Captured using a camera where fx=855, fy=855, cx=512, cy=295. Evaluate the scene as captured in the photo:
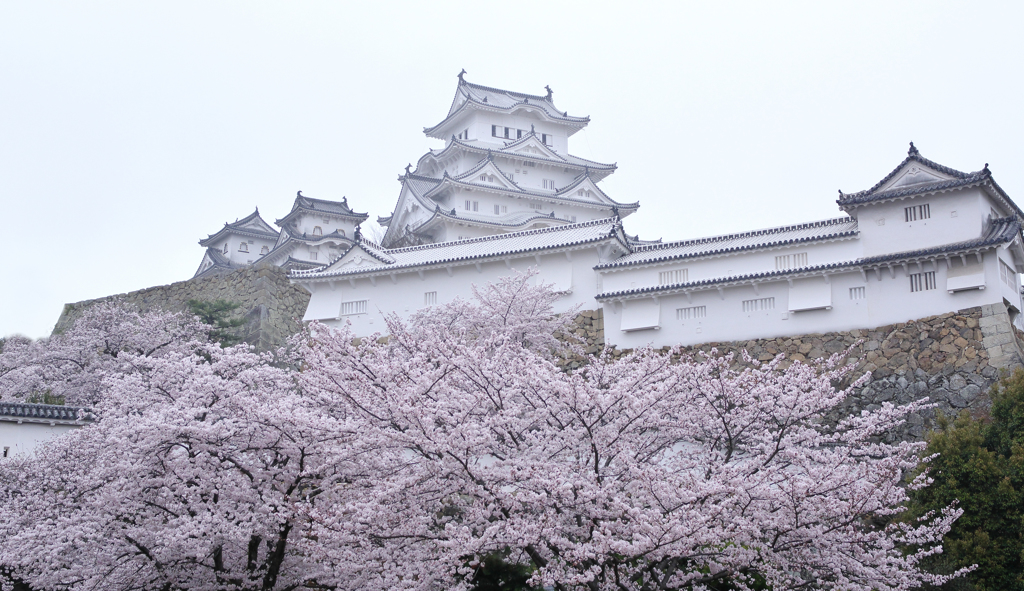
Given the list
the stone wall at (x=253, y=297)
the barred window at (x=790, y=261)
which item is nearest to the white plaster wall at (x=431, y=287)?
the stone wall at (x=253, y=297)

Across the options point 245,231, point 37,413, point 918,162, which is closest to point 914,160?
point 918,162

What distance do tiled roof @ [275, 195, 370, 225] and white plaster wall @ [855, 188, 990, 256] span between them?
2642 centimetres

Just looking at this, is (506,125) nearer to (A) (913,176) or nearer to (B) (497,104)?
(B) (497,104)

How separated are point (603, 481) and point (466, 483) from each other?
1.44 metres

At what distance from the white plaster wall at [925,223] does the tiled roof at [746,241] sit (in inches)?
16.9

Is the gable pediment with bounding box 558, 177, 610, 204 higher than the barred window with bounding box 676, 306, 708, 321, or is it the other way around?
the gable pediment with bounding box 558, 177, 610, 204

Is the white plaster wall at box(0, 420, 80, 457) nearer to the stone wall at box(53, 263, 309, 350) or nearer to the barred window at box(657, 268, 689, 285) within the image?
the stone wall at box(53, 263, 309, 350)

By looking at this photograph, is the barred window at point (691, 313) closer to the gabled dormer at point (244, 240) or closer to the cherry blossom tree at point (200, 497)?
the cherry blossom tree at point (200, 497)

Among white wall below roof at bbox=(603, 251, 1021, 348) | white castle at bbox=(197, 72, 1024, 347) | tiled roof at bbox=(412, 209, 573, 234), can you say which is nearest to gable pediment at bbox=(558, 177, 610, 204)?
tiled roof at bbox=(412, 209, 573, 234)

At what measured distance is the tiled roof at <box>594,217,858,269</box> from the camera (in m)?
18.4

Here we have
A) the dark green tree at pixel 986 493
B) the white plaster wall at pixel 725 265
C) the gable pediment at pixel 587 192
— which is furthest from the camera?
the gable pediment at pixel 587 192

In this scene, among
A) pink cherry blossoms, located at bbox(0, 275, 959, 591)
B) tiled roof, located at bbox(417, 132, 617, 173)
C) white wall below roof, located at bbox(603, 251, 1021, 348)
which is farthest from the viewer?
tiled roof, located at bbox(417, 132, 617, 173)

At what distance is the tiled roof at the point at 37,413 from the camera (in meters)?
15.9

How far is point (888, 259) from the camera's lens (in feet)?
56.0
